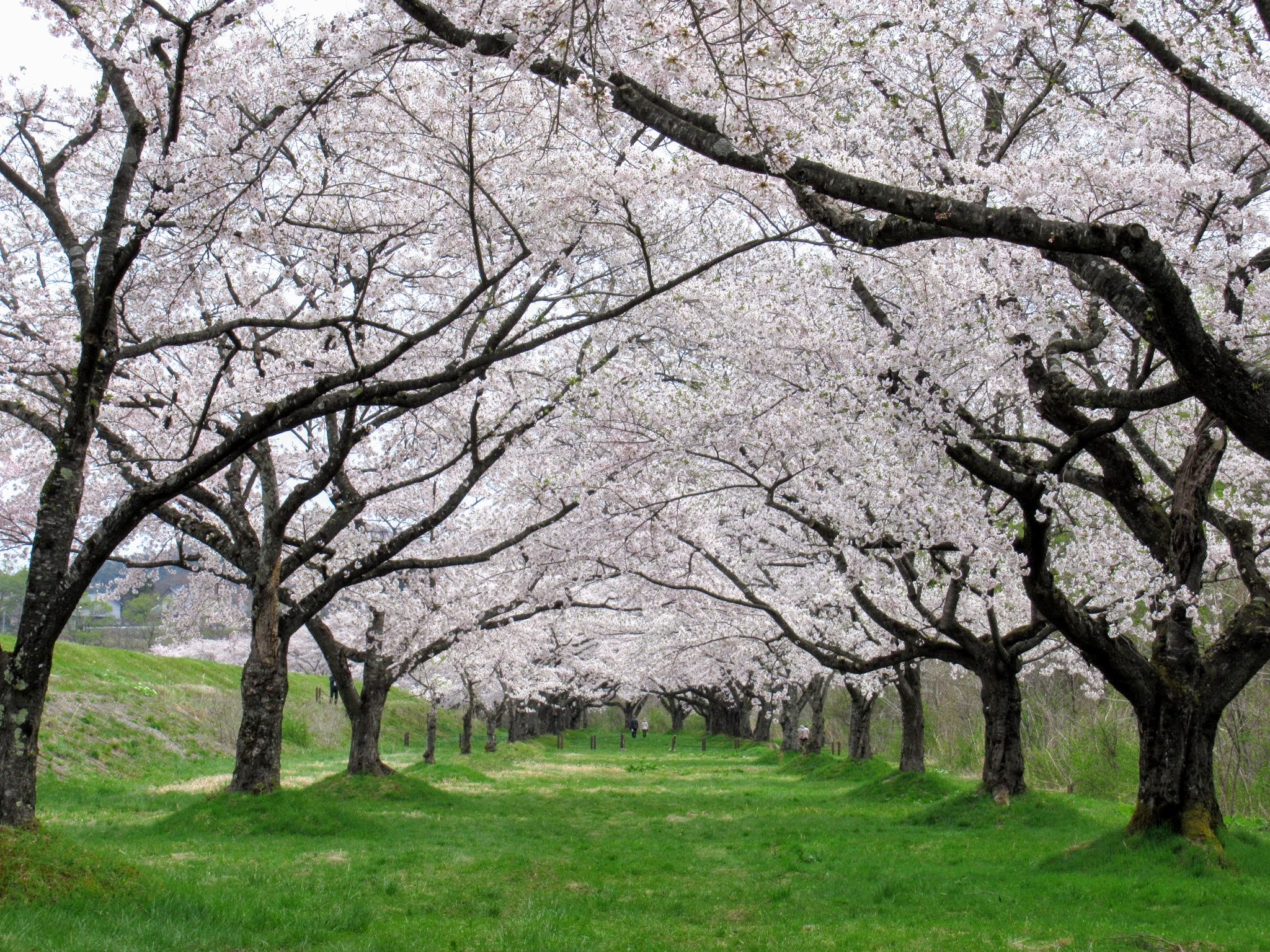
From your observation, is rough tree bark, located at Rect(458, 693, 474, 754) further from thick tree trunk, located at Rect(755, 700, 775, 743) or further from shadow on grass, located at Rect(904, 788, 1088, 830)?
shadow on grass, located at Rect(904, 788, 1088, 830)

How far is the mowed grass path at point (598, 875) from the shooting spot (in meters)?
7.05

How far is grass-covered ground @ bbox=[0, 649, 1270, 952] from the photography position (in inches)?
278

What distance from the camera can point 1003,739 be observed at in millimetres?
16156

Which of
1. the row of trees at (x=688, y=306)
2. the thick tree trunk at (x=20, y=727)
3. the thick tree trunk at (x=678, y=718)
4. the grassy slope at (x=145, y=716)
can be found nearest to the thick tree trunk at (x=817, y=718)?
the row of trees at (x=688, y=306)

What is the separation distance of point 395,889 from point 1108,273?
27.1ft

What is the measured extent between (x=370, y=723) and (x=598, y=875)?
31.9ft

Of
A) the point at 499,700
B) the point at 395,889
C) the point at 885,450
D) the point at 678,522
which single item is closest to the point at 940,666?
the point at 499,700

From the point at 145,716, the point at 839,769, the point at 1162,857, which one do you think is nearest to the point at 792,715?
the point at 839,769

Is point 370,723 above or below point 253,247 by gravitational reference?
below

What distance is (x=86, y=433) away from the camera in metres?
8.02

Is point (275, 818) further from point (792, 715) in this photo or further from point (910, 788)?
point (792, 715)

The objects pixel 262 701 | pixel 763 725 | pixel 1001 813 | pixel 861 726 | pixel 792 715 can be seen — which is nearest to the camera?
pixel 262 701

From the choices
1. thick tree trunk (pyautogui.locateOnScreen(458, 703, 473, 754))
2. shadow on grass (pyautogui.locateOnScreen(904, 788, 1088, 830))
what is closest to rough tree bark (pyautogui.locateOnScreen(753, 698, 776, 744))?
thick tree trunk (pyautogui.locateOnScreen(458, 703, 473, 754))

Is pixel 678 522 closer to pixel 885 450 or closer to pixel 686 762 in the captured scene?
pixel 885 450
